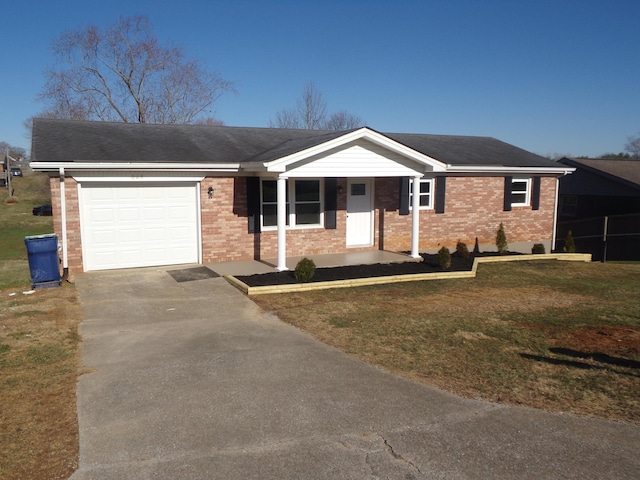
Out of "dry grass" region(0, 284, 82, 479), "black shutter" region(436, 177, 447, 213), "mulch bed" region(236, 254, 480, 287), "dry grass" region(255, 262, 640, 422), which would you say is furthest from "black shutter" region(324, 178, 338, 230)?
"dry grass" region(0, 284, 82, 479)

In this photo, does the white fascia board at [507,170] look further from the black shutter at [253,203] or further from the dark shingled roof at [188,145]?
the black shutter at [253,203]

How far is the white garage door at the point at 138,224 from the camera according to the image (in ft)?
41.6

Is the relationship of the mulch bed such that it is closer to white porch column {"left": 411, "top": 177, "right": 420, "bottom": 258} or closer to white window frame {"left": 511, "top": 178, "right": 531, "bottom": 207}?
white porch column {"left": 411, "top": 177, "right": 420, "bottom": 258}

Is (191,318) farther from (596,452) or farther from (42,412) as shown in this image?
(596,452)

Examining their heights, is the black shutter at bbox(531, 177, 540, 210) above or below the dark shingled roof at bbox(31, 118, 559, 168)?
below

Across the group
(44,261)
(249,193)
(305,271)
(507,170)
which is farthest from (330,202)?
(44,261)

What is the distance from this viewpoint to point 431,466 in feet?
14.0

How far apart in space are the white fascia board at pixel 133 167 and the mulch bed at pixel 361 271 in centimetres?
315

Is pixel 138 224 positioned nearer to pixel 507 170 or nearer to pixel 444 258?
pixel 444 258

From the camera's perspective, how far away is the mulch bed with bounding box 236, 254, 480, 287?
11781 millimetres

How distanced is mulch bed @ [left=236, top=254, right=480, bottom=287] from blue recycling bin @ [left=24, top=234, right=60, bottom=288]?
3.99m

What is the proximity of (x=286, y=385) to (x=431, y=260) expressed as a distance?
A: 9320 millimetres

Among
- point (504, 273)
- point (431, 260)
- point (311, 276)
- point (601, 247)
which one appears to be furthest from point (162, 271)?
point (601, 247)

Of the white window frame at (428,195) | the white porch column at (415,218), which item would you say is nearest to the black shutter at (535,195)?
the white window frame at (428,195)
